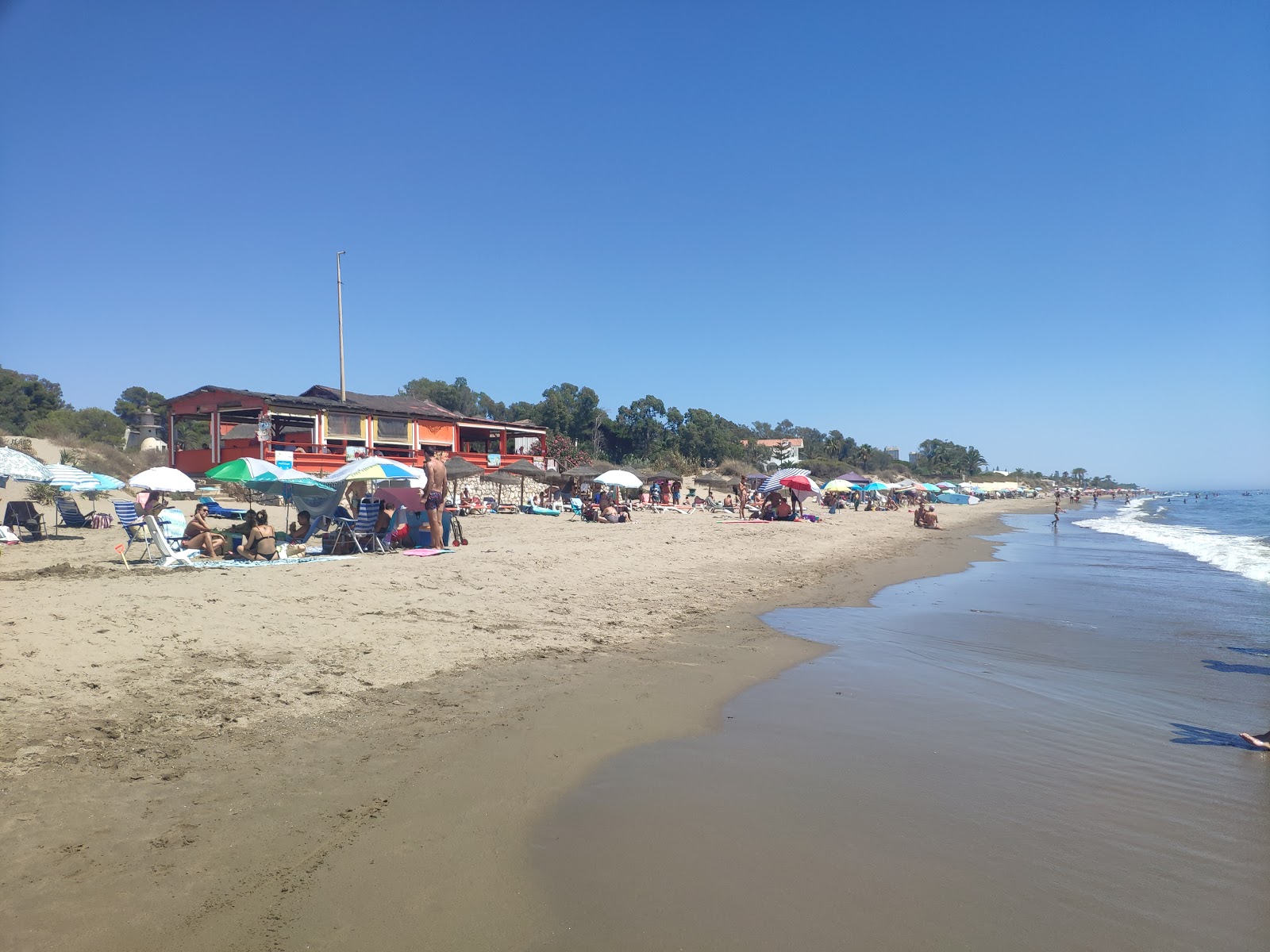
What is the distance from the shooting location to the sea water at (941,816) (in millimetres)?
2725

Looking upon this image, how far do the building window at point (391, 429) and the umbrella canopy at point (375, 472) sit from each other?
18302 millimetres

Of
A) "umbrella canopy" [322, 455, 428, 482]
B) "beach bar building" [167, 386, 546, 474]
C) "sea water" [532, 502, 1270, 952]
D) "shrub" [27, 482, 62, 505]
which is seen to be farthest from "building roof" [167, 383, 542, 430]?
"sea water" [532, 502, 1270, 952]

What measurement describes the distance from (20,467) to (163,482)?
2.66 metres

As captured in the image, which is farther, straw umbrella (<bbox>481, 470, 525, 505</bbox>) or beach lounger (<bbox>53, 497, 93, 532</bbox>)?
straw umbrella (<bbox>481, 470, 525, 505</bbox>)

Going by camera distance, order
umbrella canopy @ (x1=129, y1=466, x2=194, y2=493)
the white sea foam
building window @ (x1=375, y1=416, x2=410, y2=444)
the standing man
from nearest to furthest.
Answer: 1. the standing man
2. umbrella canopy @ (x1=129, y1=466, x2=194, y2=493)
3. the white sea foam
4. building window @ (x1=375, y1=416, x2=410, y2=444)

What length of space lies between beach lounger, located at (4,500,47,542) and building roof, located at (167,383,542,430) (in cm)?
1310

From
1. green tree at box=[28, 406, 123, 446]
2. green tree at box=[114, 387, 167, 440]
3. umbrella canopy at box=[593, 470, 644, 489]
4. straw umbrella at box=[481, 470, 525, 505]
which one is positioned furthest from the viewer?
green tree at box=[114, 387, 167, 440]

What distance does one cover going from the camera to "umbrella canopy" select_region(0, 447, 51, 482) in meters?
11.9

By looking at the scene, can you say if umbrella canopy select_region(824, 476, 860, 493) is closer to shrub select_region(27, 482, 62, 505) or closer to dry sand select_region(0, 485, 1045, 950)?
dry sand select_region(0, 485, 1045, 950)

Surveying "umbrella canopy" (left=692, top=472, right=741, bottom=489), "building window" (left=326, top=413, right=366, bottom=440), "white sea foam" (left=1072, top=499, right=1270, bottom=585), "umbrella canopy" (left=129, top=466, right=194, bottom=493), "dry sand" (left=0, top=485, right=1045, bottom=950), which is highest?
"building window" (left=326, top=413, right=366, bottom=440)

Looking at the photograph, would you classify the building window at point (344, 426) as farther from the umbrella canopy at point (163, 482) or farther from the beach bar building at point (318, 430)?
the umbrella canopy at point (163, 482)

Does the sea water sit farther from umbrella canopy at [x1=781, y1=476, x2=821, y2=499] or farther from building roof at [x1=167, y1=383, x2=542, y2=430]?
building roof at [x1=167, y1=383, x2=542, y2=430]

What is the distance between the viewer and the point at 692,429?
52.2 m

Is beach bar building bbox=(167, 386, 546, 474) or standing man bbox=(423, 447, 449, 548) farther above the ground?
Answer: beach bar building bbox=(167, 386, 546, 474)
